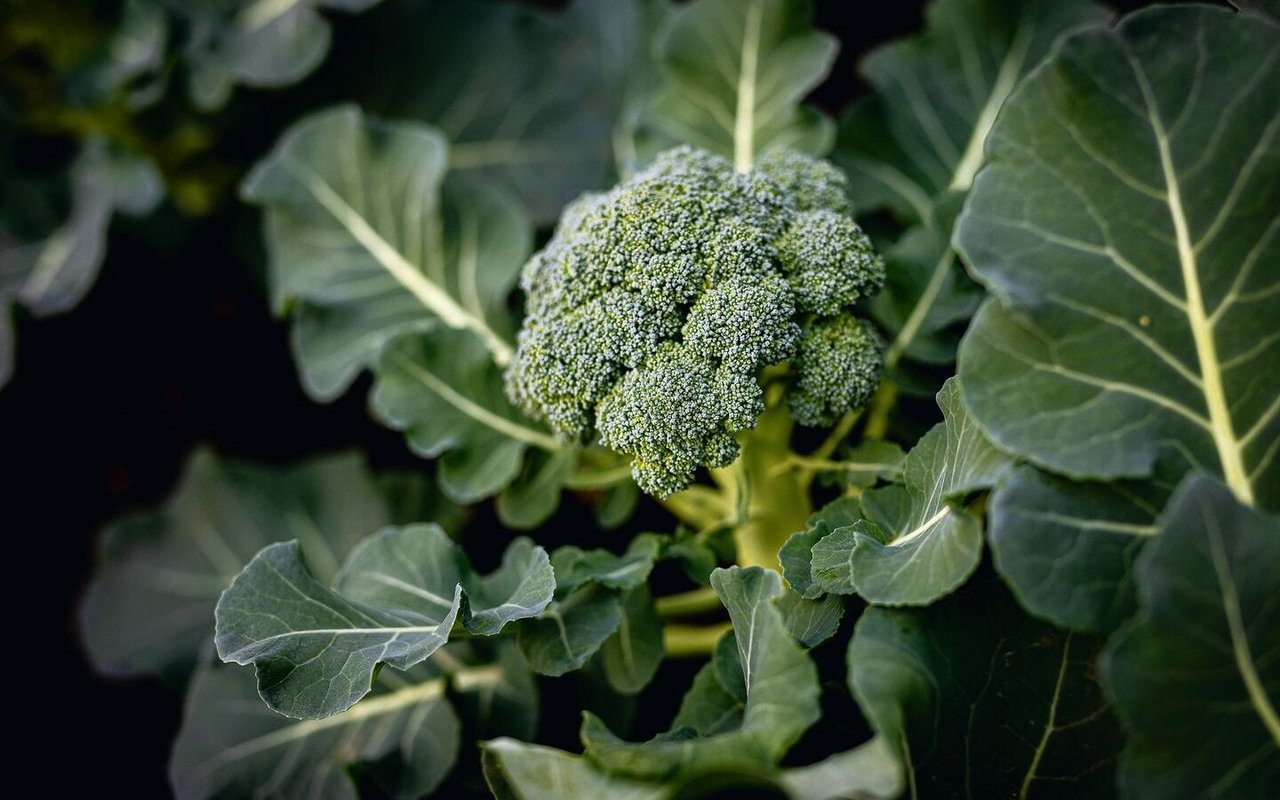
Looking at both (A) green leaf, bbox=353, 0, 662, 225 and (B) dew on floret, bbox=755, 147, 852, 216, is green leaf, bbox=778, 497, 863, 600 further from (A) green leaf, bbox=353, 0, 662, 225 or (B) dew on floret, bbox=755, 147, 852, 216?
(A) green leaf, bbox=353, 0, 662, 225

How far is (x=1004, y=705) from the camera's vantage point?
84cm

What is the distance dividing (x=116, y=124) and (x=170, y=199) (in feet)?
0.47

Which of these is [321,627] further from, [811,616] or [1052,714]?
[1052,714]

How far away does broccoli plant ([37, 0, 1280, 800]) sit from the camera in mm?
731

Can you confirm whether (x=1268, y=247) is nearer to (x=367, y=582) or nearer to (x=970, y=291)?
(x=970, y=291)

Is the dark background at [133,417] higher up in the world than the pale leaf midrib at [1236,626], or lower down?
lower down

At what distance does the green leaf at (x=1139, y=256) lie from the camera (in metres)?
0.74

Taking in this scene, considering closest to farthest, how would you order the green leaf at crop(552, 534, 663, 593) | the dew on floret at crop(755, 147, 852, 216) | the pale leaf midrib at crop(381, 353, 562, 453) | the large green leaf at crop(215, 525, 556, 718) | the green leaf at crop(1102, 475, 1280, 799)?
1. the green leaf at crop(1102, 475, 1280, 799)
2. the large green leaf at crop(215, 525, 556, 718)
3. the green leaf at crop(552, 534, 663, 593)
4. the dew on floret at crop(755, 147, 852, 216)
5. the pale leaf midrib at crop(381, 353, 562, 453)

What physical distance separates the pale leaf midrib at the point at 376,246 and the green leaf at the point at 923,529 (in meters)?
0.64

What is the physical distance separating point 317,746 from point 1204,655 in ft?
3.35

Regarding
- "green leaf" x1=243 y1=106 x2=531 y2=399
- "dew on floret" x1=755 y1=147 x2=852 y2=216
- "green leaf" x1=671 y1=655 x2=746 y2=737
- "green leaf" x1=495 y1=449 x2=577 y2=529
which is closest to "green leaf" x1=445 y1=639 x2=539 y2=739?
"green leaf" x1=495 y1=449 x2=577 y2=529

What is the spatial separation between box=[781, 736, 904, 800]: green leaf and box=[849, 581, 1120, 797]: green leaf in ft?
0.50

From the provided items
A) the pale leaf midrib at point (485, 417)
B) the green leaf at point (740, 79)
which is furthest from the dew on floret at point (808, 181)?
the pale leaf midrib at point (485, 417)

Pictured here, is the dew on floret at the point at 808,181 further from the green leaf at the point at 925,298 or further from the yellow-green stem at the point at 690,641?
the yellow-green stem at the point at 690,641
